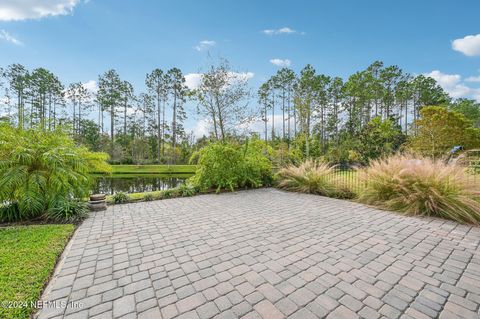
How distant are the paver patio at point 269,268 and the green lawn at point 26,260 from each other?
0.42 ft

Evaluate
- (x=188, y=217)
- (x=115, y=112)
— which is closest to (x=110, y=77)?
(x=115, y=112)

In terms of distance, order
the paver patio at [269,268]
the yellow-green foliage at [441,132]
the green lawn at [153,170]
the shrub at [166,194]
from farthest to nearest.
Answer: the green lawn at [153,170]
the yellow-green foliage at [441,132]
the shrub at [166,194]
the paver patio at [269,268]

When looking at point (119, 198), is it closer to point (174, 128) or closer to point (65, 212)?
point (65, 212)

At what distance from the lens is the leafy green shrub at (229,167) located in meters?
6.98

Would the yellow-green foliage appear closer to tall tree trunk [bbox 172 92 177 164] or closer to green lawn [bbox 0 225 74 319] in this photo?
green lawn [bbox 0 225 74 319]

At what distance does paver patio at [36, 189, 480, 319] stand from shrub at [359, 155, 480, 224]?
16.1 inches

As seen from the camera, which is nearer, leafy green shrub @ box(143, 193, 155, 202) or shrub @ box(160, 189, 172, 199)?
leafy green shrub @ box(143, 193, 155, 202)

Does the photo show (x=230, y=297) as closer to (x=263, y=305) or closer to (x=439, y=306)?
(x=263, y=305)

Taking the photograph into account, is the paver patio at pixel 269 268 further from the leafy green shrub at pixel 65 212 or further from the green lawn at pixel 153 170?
the green lawn at pixel 153 170

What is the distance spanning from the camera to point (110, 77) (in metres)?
26.1

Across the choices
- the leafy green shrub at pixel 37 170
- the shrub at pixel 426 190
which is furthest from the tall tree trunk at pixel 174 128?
the shrub at pixel 426 190

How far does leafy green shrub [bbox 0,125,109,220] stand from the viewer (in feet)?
12.3

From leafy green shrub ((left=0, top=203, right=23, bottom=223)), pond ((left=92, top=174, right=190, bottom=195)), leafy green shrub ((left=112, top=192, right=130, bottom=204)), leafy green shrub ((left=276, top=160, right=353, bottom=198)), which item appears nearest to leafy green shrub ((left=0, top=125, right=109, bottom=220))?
leafy green shrub ((left=0, top=203, right=23, bottom=223))

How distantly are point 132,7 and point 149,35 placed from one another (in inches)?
→ 61.5
